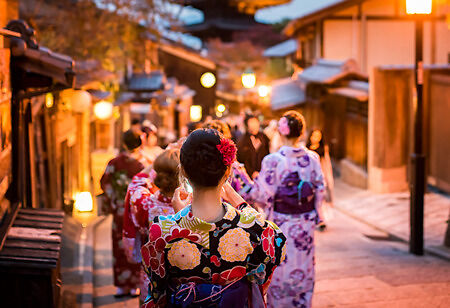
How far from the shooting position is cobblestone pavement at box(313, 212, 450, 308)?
7.25 metres

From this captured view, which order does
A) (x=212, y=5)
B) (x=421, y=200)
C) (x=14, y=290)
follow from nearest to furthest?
1. (x=14, y=290)
2. (x=421, y=200)
3. (x=212, y=5)

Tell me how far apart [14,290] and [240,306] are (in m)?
3.13

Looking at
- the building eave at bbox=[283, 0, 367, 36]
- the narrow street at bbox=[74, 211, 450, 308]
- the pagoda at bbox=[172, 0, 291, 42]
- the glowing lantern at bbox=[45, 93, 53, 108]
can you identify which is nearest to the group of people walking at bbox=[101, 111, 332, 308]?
the narrow street at bbox=[74, 211, 450, 308]

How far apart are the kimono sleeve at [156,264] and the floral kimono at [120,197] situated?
4.48 m

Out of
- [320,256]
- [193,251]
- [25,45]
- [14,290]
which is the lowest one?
[320,256]

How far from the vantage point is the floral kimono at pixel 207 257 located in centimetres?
359

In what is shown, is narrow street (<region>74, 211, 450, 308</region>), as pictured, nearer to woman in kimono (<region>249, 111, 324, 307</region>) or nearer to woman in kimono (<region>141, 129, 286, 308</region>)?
woman in kimono (<region>249, 111, 324, 307</region>)

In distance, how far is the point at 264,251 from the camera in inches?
146

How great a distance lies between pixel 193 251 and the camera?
3570 mm

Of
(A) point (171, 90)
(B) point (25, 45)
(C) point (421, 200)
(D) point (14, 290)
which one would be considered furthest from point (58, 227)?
(A) point (171, 90)

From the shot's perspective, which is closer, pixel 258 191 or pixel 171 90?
pixel 258 191

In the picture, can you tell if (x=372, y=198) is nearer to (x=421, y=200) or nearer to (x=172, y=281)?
(x=421, y=200)

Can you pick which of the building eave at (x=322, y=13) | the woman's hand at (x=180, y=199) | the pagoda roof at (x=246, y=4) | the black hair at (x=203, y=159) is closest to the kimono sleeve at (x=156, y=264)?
the black hair at (x=203, y=159)

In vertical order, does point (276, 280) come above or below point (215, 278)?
below
